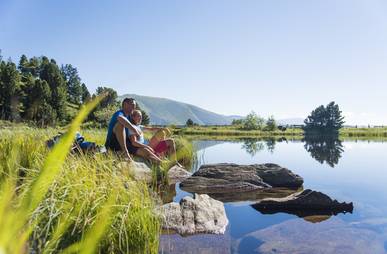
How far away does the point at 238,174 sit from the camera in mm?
9453

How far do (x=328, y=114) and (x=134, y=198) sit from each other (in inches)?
2703

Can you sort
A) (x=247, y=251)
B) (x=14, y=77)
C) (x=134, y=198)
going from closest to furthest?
(x=134, y=198), (x=247, y=251), (x=14, y=77)

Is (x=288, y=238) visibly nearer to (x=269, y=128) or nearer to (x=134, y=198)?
(x=134, y=198)

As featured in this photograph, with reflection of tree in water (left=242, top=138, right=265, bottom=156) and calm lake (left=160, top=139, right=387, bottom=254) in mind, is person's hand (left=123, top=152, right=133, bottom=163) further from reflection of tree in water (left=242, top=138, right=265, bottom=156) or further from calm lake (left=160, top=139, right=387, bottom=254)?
reflection of tree in water (left=242, top=138, right=265, bottom=156)

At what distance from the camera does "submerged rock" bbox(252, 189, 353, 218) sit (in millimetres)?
6723

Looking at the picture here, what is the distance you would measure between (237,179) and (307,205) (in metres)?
2.60

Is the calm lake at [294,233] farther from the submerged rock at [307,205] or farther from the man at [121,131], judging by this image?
the man at [121,131]

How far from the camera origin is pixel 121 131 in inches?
302

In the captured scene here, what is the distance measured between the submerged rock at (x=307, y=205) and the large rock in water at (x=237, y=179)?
1.74 metres

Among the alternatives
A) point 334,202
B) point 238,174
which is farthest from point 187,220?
point 238,174

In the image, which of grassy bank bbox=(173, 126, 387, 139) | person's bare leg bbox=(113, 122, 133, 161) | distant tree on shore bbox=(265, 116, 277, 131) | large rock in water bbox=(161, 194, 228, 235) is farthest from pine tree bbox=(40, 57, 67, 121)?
large rock in water bbox=(161, 194, 228, 235)

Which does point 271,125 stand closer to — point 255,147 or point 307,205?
point 255,147

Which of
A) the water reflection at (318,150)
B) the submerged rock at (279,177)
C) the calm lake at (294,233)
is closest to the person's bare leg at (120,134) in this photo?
the calm lake at (294,233)

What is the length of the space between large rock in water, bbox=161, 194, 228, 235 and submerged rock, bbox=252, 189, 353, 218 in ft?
4.77
